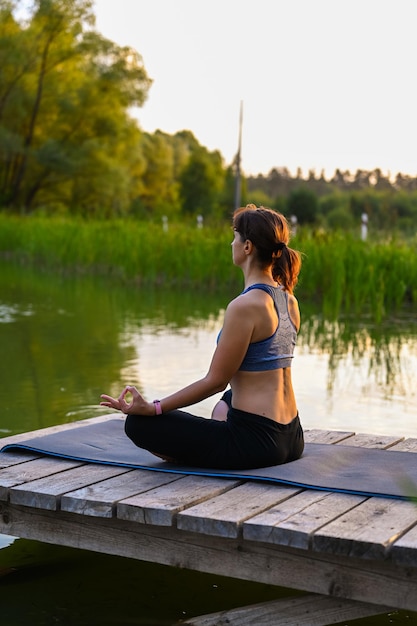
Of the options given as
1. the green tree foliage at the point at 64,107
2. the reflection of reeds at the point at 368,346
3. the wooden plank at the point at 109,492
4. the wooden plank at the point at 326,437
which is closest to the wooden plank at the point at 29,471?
the wooden plank at the point at 109,492

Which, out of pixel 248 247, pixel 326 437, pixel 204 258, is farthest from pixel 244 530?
pixel 204 258

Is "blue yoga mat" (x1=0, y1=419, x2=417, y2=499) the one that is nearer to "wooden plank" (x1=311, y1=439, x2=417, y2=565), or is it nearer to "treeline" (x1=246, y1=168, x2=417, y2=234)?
"wooden plank" (x1=311, y1=439, x2=417, y2=565)

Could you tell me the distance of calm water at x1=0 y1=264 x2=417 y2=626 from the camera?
9.88 feet

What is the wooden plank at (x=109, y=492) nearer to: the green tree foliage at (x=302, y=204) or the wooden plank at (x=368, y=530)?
the wooden plank at (x=368, y=530)

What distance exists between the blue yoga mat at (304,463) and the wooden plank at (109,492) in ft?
0.22

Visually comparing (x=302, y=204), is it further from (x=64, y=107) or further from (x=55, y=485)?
(x=55, y=485)

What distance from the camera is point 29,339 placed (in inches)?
312

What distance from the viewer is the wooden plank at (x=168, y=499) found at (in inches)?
105

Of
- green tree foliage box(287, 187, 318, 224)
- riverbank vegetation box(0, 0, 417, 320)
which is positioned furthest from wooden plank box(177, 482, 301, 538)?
green tree foliage box(287, 187, 318, 224)

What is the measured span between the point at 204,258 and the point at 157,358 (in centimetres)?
532

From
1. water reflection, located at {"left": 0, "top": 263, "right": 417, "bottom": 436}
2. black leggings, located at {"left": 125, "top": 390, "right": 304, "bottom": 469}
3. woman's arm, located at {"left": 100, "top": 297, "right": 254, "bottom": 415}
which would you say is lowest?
water reflection, located at {"left": 0, "top": 263, "right": 417, "bottom": 436}

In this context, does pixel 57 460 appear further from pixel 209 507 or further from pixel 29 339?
pixel 29 339

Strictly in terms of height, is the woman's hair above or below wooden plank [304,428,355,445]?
above

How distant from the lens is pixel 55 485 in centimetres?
293
